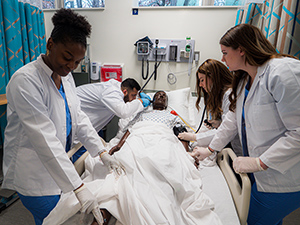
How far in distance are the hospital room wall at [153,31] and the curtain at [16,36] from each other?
2.04ft

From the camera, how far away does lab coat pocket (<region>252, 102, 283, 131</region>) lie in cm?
108

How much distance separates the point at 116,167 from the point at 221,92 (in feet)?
3.73

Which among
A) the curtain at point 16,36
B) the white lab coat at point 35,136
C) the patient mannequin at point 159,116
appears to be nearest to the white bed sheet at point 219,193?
the patient mannequin at point 159,116

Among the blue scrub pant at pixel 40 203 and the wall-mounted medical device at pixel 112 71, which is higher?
the wall-mounted medical device at pixel 112 71

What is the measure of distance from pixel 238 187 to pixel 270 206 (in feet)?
0.63

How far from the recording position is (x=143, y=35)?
294cm

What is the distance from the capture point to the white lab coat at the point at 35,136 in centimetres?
92

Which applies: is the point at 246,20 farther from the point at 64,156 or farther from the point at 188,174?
the point at 64,156

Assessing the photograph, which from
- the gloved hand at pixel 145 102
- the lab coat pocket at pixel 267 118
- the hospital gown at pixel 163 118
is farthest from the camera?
the gloved hand at pixel 145 102

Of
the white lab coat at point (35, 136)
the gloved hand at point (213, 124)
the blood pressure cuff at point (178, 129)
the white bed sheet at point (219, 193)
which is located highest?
the white lab coat at point (35, 136)

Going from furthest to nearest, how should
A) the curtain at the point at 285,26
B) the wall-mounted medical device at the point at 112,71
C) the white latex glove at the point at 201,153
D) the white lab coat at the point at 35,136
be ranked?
the wall-mounted medical device at the point at 112,71 → the white latex glove at the point at 201,153 → the curtain at the point at 285,26 → the white lab coat at the point at 35,136

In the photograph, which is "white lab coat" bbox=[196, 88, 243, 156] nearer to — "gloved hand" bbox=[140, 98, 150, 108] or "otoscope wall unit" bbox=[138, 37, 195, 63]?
"gloved hand" bbox=[140, 98, 150, 108]

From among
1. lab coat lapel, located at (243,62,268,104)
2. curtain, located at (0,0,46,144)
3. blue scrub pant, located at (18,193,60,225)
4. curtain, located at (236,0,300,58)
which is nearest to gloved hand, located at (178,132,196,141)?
lab coat lapel, located at (243,62,268,104)

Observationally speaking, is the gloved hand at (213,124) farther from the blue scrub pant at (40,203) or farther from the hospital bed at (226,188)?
the blue scrub pant at (40,203)
